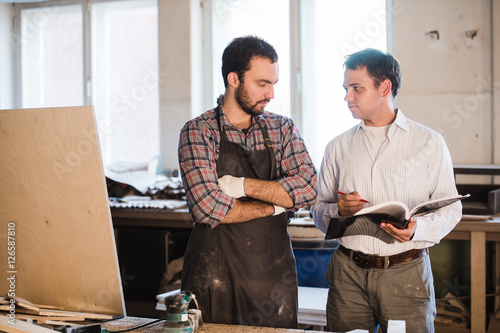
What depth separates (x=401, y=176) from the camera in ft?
6.93

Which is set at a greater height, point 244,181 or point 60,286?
point 244,181

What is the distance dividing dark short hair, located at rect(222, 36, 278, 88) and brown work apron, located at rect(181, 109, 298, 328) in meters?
0.46

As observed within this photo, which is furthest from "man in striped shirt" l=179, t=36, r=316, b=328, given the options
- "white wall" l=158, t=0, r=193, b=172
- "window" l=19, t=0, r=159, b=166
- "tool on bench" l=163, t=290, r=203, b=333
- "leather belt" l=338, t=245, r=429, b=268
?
"window" l=19, t=0, r=159, b=166

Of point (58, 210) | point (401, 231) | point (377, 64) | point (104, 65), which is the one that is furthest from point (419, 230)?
point (104, 65)

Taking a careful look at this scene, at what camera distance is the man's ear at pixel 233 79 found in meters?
2.19

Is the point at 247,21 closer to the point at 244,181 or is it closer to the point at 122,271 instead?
the point at 122,271

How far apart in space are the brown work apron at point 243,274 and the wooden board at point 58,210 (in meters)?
0.40

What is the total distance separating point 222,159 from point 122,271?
7.56ft

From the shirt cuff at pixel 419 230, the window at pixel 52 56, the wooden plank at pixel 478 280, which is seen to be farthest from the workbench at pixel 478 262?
the window at pixel 52 56

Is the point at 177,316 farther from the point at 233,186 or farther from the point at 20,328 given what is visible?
the point at 233,186

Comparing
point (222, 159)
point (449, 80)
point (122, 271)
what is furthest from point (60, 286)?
point (449, 80)

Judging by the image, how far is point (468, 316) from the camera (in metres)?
3.32

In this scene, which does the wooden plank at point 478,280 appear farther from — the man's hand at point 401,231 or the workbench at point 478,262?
the man's hand at point 401,231

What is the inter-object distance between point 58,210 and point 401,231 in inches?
48.9
